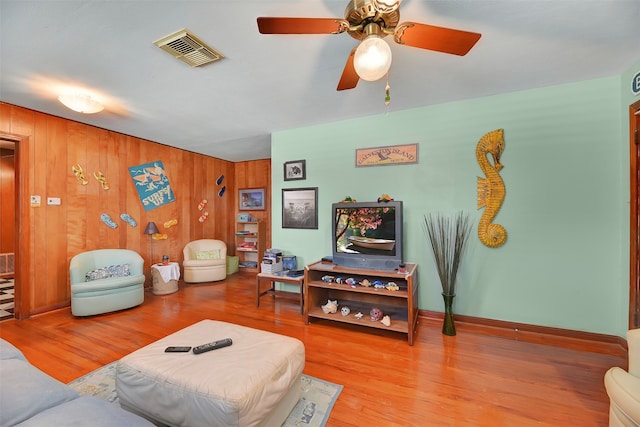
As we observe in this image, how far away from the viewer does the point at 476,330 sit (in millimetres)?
2588

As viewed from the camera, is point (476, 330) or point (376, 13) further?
point (476, 330)

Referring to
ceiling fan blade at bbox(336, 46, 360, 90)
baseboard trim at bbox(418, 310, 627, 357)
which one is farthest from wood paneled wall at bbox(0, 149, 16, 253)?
baseboard trim at bbox(418, 310, 627, 357)

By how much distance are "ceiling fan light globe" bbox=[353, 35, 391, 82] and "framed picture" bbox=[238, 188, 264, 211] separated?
4.65 m

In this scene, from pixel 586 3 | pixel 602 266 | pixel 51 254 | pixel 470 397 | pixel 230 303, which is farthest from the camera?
pixel 230 303

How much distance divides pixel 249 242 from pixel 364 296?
3.46 m

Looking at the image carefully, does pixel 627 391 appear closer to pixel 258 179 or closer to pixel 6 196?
pixel 258 179

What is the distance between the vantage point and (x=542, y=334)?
2.44 meters

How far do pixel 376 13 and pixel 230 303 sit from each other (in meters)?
3.57

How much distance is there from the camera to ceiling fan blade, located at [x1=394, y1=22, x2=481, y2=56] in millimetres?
1241

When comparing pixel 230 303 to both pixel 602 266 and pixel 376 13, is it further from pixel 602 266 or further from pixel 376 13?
pixel 602 266

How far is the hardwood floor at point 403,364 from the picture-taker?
1.55m

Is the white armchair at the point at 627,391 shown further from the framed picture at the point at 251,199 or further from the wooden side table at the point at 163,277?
the framed picture at the point at 251,199

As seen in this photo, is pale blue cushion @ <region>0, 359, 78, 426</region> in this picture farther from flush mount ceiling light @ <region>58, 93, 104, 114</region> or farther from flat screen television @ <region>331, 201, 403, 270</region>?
flush mount ceiling light @ <region>58, 93, 104, 114</region>

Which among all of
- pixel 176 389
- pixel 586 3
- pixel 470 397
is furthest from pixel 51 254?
pixel 586 3
